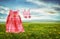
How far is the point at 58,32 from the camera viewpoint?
4.07ft

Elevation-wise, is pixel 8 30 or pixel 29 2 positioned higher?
pixel 29 2

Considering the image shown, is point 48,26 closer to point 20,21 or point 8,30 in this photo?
point 20,21

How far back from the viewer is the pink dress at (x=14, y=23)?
1221mm

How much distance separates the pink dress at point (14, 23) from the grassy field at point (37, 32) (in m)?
0.04

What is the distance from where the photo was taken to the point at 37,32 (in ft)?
4.03

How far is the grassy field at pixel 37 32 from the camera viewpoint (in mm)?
1209

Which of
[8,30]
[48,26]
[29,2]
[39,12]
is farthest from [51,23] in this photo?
[8,30]

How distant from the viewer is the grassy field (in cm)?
121

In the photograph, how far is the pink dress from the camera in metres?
1.22

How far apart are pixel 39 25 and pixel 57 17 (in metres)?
0.18

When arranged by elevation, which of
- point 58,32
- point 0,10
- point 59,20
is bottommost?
point 58,32

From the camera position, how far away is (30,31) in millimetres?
1225

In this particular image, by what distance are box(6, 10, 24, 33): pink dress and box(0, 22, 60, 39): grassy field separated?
4cm

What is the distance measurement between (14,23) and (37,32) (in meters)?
0.22
